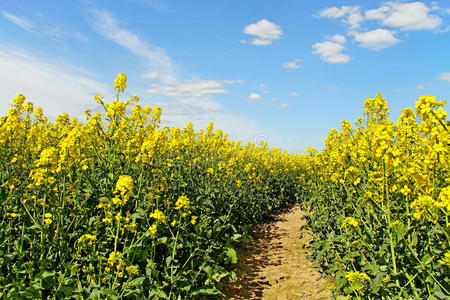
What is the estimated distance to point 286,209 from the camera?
9.70 metres

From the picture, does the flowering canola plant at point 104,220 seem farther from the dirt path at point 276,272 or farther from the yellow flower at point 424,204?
the yellow flower at point 424,204

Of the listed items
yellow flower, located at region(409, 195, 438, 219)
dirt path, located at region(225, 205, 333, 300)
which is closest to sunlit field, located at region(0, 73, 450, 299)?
yellow flower, located at region(409, 195, 438, 219)

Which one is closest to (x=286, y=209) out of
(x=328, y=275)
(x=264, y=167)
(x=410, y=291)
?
(x=264, y=167)

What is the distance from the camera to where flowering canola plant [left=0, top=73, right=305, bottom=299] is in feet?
8.88

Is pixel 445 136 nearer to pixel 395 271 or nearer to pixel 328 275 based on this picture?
pixel 395 271

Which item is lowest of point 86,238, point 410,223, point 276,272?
point 276,272

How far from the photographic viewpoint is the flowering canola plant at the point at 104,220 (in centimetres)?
271

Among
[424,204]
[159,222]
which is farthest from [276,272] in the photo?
[424,204]

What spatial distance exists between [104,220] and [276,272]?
Answer: 2995 millimetres

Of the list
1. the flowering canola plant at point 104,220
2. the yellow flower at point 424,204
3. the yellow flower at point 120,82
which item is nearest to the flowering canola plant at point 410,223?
the yellow flower at point 424,204

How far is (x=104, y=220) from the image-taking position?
2.77m

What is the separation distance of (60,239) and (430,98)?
3466 mm

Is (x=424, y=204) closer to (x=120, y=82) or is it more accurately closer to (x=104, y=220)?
(x=104, y=220)

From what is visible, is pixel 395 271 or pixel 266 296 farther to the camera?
pixel 266 296
